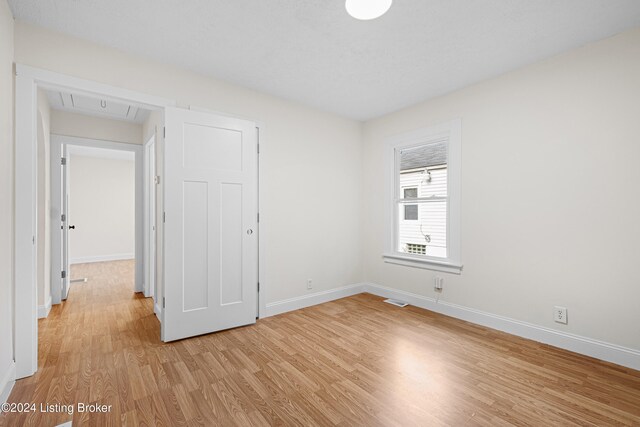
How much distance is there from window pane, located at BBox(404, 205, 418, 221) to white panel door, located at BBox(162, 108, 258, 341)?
210cm

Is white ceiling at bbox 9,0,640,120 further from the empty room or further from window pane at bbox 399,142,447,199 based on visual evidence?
window pane at bbox 399,142,447,199

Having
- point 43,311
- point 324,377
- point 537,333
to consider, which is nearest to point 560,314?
point 537,333

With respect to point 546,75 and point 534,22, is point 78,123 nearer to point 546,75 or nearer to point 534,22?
point 534,22

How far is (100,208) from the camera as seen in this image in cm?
745

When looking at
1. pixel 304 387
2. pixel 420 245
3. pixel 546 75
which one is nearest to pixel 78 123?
pixel 304 387

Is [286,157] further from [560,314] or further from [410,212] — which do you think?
[560,314]

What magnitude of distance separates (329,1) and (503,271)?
294 cm

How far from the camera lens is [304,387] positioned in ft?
6.64

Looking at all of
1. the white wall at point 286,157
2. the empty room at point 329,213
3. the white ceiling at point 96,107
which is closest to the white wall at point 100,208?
the empty room at point 329,213

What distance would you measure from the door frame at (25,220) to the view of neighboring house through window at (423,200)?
3822 mm

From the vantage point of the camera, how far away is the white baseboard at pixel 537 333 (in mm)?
2299

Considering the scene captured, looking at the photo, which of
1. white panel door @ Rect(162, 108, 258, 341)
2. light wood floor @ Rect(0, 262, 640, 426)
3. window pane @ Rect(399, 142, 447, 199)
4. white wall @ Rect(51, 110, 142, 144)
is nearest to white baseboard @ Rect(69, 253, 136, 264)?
white wall @ Rect(51, 110, 142, 144)

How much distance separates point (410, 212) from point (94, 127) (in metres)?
4.65

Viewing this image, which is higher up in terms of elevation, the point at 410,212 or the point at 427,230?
the point at 410,212
